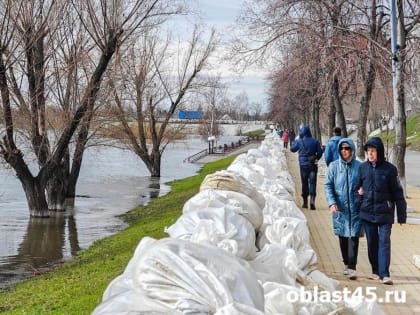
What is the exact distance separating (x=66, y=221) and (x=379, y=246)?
1451 centimetres

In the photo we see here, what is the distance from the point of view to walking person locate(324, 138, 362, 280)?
768 centimetres

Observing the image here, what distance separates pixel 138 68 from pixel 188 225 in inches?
1101

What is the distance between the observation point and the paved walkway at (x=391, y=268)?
258 inches

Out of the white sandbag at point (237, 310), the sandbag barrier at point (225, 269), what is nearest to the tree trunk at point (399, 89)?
the sandbag barrier at point (225, 269)

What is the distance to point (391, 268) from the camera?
8.13 m

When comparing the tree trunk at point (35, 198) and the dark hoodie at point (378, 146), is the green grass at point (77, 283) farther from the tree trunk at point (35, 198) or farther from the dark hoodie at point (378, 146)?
the tree trunk at point (35, 198)

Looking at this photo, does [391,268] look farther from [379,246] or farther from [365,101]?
[365,101]

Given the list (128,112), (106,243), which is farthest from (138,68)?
(106,243)

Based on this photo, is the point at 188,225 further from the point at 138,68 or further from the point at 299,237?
the point at 138,68

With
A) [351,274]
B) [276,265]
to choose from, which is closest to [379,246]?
[351,274]

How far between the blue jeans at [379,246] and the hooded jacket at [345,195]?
0.22m

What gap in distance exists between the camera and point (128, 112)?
30891 millimetres

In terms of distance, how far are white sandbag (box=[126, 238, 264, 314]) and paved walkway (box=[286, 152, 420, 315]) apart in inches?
97.3

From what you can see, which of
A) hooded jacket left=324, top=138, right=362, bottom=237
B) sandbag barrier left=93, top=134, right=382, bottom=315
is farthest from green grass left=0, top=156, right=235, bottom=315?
hooded jacket left=324, top=138, right=362, bottom=237
